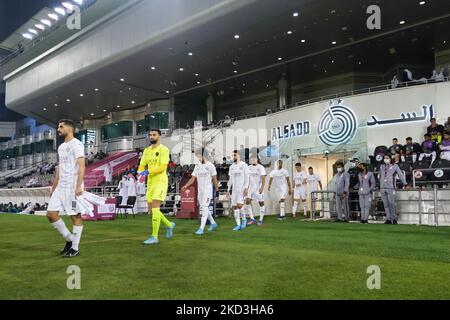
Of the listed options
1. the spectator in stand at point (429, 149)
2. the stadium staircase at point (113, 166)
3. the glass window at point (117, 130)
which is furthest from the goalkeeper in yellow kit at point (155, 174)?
the glass window at point (117, 130)

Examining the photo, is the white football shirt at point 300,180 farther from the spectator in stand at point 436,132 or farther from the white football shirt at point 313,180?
the spectator in stand at point 436,132

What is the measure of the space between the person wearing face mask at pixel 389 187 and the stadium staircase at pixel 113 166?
2218 cm

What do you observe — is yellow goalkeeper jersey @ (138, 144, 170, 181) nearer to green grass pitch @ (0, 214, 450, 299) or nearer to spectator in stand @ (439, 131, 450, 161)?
green grass pitch @ (0, 214, 450, 299)

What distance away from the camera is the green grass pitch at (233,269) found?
12.2 feet

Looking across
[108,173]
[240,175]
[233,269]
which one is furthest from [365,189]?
[108,173]

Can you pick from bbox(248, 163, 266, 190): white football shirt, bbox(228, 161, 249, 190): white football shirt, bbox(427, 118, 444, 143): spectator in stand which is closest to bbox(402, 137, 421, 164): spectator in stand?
bbox(427, 118, 444, 143): spectator in stand

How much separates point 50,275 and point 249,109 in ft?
107

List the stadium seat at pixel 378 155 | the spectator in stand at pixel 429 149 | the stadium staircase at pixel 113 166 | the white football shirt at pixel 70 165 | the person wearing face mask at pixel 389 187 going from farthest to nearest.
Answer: the stadium staircase at pixel 113 166, the stadium seat at pixel 378 155, the spectator in stand at pixel 429 149, the person wearing face mask at pixel 389 187, the white football shirt at pixel 70 165

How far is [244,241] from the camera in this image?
25.8ft

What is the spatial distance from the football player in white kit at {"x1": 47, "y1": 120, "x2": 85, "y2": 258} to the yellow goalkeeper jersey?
163 cm

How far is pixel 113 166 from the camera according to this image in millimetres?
33625

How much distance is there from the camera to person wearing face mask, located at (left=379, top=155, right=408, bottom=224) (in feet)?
40.5

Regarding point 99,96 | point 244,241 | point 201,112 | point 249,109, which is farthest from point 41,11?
point 244,241
